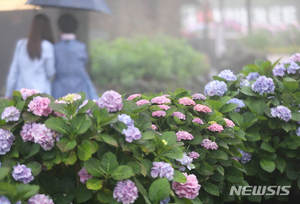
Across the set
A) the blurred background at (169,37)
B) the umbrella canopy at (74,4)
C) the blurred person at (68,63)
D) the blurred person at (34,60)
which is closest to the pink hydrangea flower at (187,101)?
the blurred person at (34,60)

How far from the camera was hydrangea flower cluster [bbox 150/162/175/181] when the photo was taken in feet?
4.25

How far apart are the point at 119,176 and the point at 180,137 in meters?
0.41

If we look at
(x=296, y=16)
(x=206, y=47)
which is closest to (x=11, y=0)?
(x=206, y=47)

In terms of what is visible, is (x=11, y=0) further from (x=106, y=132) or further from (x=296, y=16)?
(x=296, y=16)

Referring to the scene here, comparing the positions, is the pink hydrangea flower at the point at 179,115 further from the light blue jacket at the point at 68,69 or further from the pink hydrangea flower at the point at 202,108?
the light blue jacket at the point at 68,69

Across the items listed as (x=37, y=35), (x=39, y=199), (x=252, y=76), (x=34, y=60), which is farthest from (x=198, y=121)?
(x=37, y=35)

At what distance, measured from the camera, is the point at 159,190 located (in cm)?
124

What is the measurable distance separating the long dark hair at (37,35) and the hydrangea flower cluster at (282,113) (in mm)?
3359

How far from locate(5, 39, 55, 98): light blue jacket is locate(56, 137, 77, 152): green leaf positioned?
3.21m

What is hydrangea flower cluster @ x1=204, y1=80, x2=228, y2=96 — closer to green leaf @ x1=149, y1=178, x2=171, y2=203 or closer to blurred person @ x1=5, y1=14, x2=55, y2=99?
green leaf @ x1=149, y1=178, x2=171, y2=203

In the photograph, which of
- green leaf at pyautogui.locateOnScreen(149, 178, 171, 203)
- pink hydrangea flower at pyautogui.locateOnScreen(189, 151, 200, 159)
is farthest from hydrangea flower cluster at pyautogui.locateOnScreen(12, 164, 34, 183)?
pink hydrangea flower at pyautogui.locateOnScreen(189, 151, 200, 159)

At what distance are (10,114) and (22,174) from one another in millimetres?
261

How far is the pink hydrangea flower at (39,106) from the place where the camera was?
1.34 m

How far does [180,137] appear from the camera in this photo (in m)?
1.51
